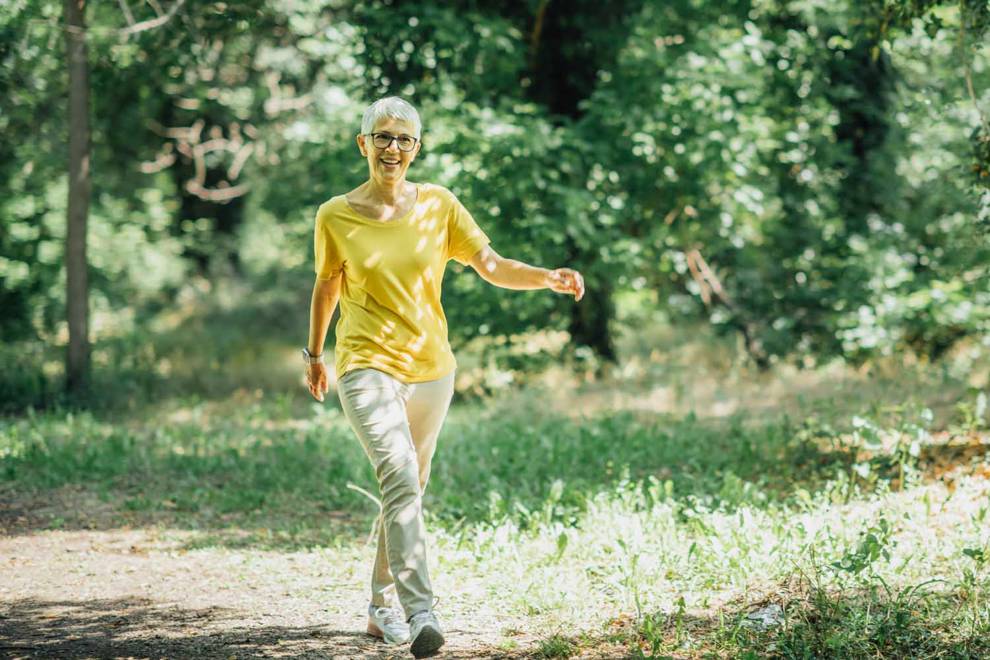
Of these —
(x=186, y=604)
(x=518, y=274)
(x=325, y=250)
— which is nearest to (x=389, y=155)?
(x=325, y=250)

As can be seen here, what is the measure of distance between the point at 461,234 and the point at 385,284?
494mm

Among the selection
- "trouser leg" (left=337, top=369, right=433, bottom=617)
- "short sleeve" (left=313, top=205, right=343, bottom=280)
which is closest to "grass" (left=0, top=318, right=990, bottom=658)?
"trouser leg" (left=337, top=369, right=433, bottom=617)

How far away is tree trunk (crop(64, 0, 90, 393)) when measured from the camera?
36.9 feet

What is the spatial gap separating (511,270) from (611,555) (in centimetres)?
198

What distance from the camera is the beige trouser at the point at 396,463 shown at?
429cm

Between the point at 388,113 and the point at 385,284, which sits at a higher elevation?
the point at 388,113

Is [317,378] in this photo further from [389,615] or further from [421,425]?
[389,615]

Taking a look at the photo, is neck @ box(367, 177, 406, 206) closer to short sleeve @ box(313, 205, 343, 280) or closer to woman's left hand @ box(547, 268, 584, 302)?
short sleeve @ box(313, 205, 343, 280)

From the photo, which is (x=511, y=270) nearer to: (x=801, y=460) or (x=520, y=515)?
(x=520, y=515)

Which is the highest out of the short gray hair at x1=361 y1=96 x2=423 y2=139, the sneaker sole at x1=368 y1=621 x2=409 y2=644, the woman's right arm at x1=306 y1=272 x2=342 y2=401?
the short gray hair at x1=361 y1=96 x2=423 y2=139

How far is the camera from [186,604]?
5.55 metres

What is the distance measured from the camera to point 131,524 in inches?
288

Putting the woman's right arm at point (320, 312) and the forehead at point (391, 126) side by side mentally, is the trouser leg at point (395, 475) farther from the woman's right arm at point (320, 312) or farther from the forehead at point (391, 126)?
the forehead at point (391, 126)

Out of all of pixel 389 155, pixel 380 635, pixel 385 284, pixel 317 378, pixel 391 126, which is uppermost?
pixel 391 126
